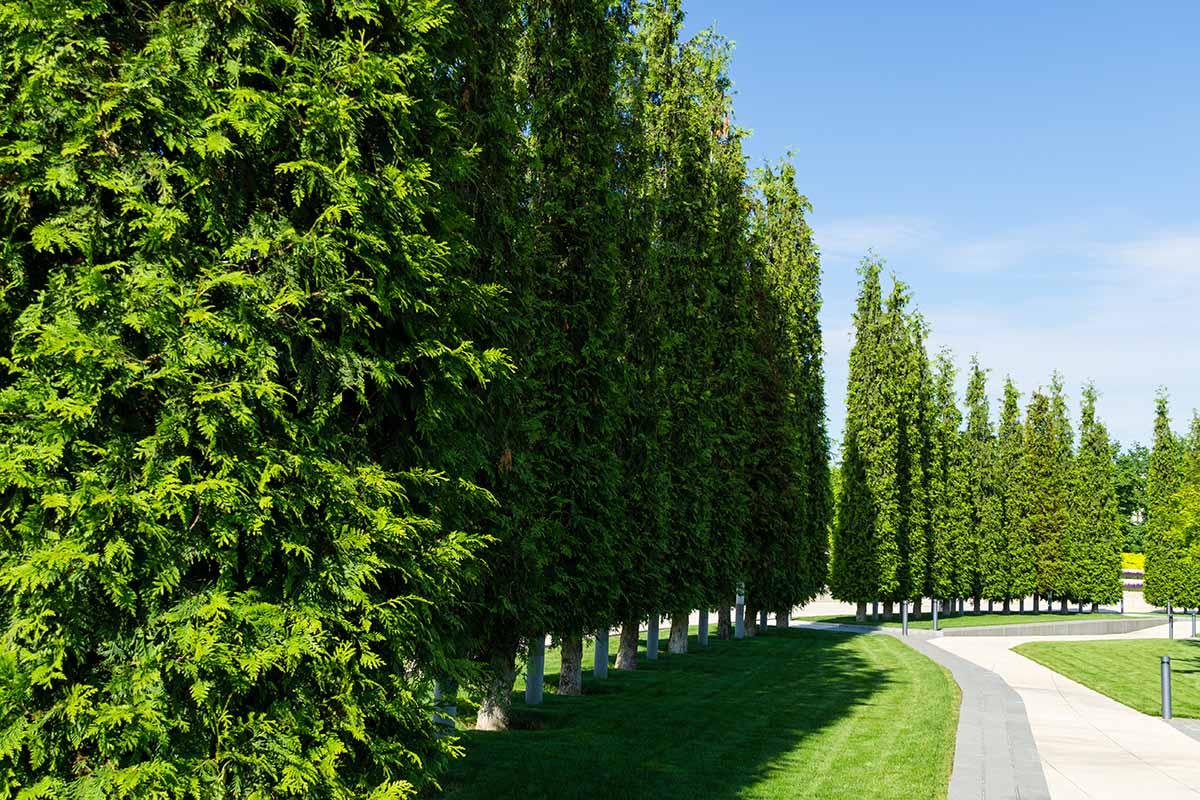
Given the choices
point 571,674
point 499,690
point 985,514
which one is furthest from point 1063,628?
point 499,690

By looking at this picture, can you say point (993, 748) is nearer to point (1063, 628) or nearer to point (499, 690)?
point (499, 690)

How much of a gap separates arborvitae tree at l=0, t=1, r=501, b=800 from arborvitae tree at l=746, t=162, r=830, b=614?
23.6 metres

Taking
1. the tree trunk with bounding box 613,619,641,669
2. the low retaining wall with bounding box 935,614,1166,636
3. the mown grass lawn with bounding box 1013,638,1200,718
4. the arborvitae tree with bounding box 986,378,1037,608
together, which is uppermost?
the arborvitae tree with bounding box 986,378,1037,608

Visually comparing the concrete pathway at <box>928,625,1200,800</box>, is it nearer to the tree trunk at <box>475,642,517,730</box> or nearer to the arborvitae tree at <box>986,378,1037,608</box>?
the tree trunk at <box>475,642,517,730</box>

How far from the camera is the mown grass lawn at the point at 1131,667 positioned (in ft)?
60.8

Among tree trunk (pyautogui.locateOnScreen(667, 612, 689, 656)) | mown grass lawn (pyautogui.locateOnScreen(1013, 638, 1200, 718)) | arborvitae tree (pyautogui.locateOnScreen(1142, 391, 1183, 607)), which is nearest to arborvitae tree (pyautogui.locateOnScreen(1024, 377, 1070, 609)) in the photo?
arborvitae tree (pyautogui.locateOnScreen(1142, 391, 1183, 607))

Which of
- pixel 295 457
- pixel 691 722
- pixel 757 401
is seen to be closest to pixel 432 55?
pixel 295 457

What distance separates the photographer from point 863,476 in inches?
1652

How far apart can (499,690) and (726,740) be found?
129 inches

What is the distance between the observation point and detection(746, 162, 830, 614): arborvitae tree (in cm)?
3059

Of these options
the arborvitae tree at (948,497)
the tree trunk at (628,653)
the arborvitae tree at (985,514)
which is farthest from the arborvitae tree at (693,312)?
the arborvitae tree at (985,514)

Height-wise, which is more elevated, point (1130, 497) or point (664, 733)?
point (1130, 497)

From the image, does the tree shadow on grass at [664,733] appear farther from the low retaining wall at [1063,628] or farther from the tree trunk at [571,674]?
the low retaining wall at [1063,628]

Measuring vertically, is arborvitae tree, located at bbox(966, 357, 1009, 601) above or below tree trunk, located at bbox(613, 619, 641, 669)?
above
